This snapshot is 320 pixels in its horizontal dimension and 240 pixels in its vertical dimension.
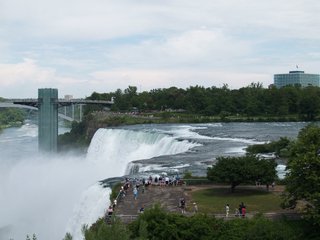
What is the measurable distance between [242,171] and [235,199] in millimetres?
1739

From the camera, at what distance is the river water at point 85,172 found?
2828cm

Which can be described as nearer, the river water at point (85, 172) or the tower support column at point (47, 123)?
the river water at point (85, 172)

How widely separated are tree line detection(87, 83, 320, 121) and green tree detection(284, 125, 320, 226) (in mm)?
60219

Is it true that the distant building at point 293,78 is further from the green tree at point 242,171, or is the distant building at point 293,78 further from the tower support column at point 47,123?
the green tree at point 242,171

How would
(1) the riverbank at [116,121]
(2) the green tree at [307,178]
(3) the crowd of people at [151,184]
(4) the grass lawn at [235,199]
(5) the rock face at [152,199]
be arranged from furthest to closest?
1. (1) the riverbank at [116,121]
2. (5) the rock face at [152,199]
3. (4) the grass lawn at [235,199]
4. (3) the crowd of people at [151,184]
5. (2) the green tree at [307,178]

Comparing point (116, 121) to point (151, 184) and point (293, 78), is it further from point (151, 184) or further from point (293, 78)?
point (293, 78)

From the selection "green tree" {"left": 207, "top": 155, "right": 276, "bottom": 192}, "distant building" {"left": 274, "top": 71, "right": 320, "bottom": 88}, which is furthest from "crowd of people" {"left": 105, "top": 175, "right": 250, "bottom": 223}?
"distant building" {"left": 274, "top": 71, "right": 320, "bottom": 88}

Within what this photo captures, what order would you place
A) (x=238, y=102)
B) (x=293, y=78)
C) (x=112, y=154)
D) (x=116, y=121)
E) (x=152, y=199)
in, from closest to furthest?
(x=152, y=199) → (x=112, y=154) → (x=116, y=121) → (x=238, y=102) → (x=293, y=78)

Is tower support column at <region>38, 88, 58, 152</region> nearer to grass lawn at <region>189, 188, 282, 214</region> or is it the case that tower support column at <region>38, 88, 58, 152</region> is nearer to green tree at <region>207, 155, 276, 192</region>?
grass lawn at <region>189, 188, 282, 214</region>

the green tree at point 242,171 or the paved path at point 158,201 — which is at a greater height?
the green tree at point 242,171

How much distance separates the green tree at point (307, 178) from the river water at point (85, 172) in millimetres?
8844

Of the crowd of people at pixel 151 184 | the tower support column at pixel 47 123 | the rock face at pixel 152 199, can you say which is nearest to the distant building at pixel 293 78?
the tower support column at pixel 47 123

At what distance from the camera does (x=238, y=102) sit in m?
88.0

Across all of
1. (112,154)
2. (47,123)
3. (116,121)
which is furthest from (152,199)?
(116,121)
